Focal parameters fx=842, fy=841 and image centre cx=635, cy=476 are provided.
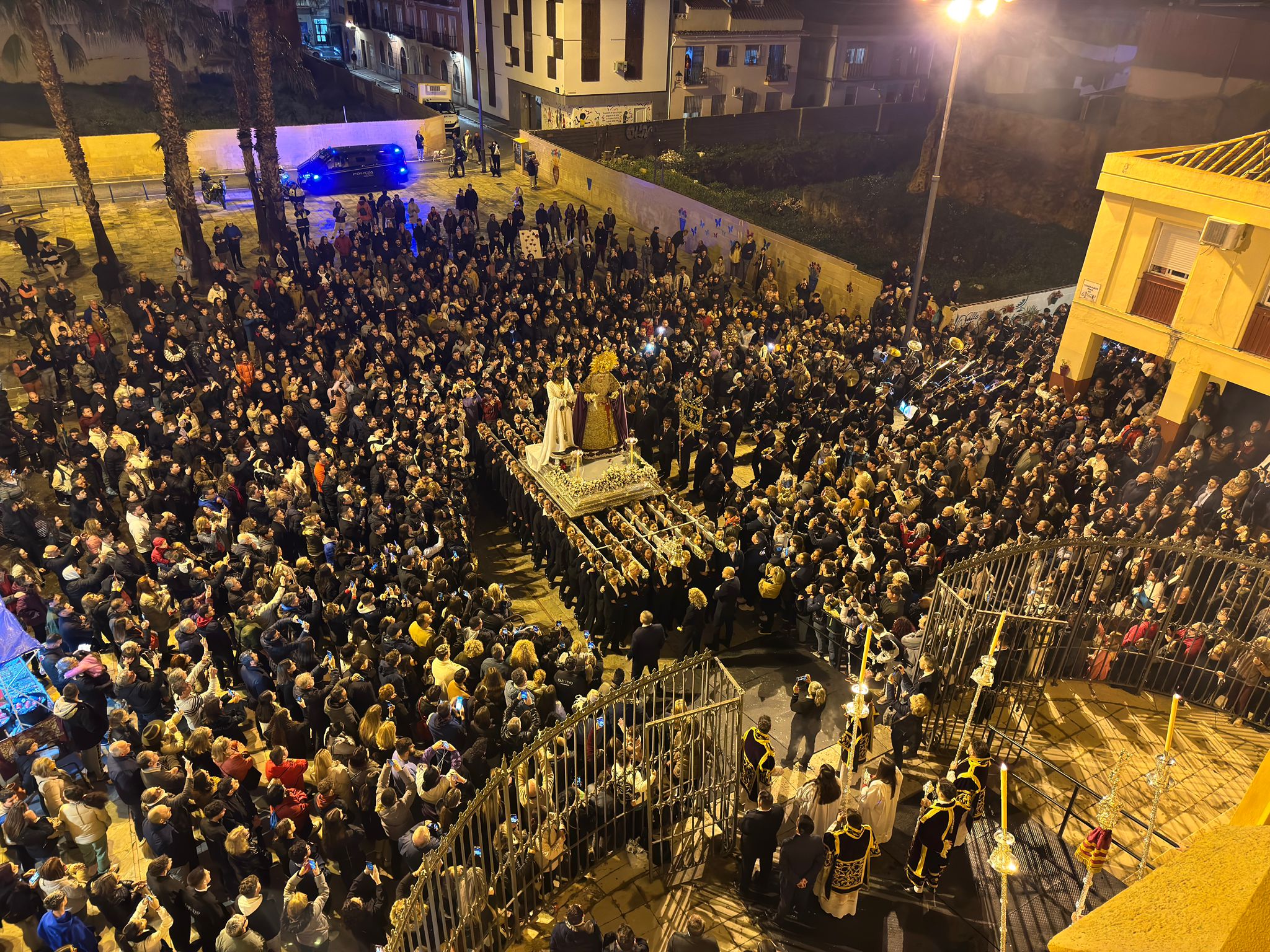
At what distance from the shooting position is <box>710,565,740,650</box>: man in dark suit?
1147 cm

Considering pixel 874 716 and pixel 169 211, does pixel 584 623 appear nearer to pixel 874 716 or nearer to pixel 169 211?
pixel 874 716

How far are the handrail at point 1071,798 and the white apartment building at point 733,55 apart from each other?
38885 millimetres

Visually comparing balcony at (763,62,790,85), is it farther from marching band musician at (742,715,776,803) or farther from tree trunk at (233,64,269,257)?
marching band musician at (742,715,776,803)

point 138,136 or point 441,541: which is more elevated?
point 138,136

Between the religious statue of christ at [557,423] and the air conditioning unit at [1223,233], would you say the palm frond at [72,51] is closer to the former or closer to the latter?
the religious statue of christ at [557,423]

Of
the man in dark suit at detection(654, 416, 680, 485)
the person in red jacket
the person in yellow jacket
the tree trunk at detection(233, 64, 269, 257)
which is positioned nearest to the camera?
the person in red jacket

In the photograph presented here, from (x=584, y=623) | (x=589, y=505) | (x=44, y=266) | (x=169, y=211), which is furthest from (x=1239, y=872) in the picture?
(x=169, y=211)

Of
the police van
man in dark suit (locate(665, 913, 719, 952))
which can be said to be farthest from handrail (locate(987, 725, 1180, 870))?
the police van

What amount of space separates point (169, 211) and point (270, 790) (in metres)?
27.3

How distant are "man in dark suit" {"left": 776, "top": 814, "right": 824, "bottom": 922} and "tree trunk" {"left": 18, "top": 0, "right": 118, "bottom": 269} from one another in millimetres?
23170

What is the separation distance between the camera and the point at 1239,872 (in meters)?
2.01

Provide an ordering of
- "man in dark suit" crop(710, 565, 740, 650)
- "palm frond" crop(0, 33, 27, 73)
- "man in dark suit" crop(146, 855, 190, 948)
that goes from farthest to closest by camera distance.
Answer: "palm frond" crop(0, 33, 27, 73), "man in dark suit" crop(710, 565, 740, 650), "man in dark suit" crop(146, 855, 190, 948)

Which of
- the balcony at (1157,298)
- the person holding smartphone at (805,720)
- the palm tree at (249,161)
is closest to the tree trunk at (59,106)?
the palm tree at (249,161)

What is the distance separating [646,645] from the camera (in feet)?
35.2
